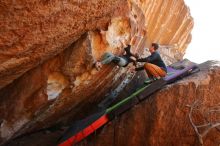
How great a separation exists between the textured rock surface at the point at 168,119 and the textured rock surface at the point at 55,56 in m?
1.56

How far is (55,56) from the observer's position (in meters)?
7.26

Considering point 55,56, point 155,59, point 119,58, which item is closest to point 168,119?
point 155,59

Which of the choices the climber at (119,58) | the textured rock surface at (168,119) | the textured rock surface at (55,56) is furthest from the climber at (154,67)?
the textured rock surface at (55,56)

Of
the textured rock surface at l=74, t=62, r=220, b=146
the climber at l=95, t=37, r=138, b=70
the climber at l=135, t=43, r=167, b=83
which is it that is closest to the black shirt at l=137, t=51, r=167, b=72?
the climber at l=135, t=43, r=167, b=83

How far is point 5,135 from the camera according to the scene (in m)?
7.73

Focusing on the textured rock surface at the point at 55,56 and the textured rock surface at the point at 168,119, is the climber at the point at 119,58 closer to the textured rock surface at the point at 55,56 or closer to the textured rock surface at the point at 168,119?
the textured rock surface at the point at 55,56

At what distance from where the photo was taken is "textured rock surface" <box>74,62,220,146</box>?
759 centimetres

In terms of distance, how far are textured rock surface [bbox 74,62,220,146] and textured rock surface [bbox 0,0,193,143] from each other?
1.56m

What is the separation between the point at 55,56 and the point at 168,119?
3491 millimetres

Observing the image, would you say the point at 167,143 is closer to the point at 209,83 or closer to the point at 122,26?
the point at 209,83

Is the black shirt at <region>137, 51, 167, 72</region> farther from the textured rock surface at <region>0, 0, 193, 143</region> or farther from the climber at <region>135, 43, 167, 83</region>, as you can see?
the textured rock surface at <region>0, 0, 193, 143</region>

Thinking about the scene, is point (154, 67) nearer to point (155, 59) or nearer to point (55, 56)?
point (155, 59)

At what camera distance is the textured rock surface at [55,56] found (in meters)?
5.13

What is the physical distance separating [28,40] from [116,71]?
4.16 metres
